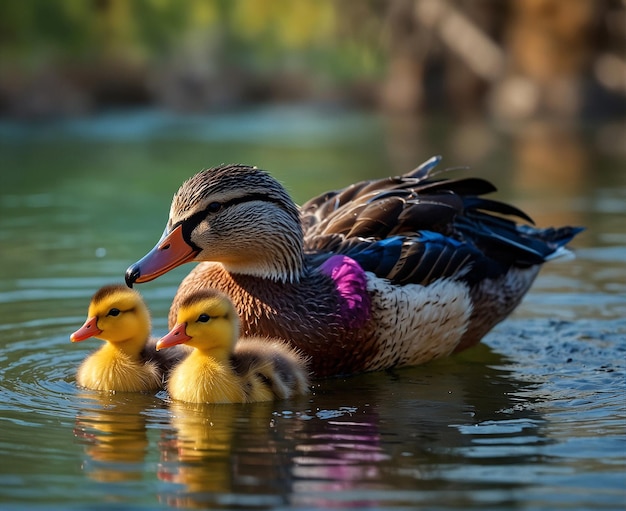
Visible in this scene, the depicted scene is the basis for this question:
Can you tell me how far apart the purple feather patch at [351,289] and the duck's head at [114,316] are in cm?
108

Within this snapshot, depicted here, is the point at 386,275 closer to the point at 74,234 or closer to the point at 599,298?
the point at 599,298

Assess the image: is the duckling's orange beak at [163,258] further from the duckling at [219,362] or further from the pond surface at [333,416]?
the pond surface at [333,416]

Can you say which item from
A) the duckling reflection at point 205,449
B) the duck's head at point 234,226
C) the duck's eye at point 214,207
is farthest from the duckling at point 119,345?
the duck's eye at point 214,207

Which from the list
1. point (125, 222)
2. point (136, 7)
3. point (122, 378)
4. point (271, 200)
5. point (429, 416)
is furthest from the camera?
point (136, 7)

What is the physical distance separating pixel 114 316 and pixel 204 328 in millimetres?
577

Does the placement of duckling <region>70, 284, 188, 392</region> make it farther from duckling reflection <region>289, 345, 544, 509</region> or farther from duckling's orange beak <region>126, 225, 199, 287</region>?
duckling reflection <region>289, 345, 544, 509</region>

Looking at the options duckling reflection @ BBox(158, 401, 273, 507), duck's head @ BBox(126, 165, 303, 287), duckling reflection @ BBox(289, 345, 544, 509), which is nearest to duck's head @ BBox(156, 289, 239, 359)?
duckling reflection @ BBox(158, 401, 273, 507)

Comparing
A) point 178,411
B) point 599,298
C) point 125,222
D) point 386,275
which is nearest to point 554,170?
point 125,222

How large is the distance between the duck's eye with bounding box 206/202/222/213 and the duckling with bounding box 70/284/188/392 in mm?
615

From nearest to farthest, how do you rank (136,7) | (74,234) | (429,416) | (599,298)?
(429,416) < (599,298) < (74,234) < (136,7)

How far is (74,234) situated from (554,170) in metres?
7.73

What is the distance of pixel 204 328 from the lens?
20.8 feet

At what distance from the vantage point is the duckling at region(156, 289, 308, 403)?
6367 millimetres

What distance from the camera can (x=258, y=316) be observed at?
6.99 m
